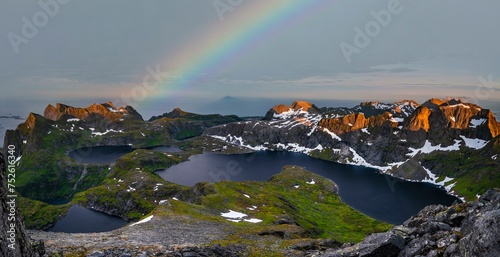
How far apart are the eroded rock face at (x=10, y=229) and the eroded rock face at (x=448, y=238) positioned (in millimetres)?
23542

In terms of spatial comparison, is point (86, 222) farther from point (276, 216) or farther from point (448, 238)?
point (448, 238)

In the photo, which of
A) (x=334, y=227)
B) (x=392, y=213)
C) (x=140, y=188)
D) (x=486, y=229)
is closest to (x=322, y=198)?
(x=392, y=213)

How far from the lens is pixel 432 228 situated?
78.0ft

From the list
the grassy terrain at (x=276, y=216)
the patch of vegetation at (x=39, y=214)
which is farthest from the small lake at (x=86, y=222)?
the grassy terrain at (x=276, y=216)

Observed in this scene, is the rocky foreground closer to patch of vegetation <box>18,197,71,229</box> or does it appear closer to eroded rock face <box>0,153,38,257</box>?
eroded rock face <box>0,153,38,257</box>

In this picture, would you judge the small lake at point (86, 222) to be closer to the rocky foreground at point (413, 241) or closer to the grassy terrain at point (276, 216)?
the grassy terrain at point (276, 216)

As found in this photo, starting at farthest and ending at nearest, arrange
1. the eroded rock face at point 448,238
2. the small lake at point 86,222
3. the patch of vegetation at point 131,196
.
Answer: the patch of vegetation at point 131,196 → the small lake at point 86,222 → the eroded rock face at point 448,238

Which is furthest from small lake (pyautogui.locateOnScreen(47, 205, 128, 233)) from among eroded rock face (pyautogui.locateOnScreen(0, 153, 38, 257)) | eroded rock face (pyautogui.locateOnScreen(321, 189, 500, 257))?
eroded rock face (pyautogui.locateOnScreen(321, 189, 500, 257))

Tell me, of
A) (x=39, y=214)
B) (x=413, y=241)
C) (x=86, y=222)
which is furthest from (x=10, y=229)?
(x=39, y=214)

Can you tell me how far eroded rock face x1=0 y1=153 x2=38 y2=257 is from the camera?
1650cm

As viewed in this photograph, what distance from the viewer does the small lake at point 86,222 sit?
144m

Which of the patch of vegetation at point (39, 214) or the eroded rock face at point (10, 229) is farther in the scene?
the patch of vegetation at point (39, 214)

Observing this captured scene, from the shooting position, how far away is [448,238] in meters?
20.4

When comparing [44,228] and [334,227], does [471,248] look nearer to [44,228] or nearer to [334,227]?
[334,227]
